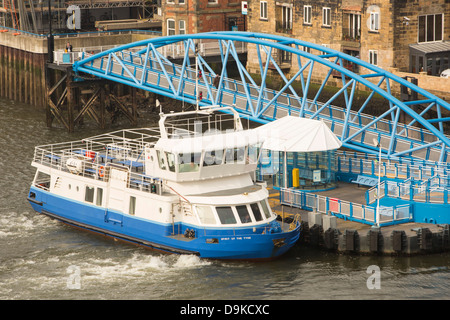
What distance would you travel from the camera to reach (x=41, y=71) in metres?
77.9

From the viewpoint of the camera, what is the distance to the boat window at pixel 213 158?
43656 millimetres

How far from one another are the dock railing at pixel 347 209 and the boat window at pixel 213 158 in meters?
5.21

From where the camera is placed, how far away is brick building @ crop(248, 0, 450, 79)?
6900cm

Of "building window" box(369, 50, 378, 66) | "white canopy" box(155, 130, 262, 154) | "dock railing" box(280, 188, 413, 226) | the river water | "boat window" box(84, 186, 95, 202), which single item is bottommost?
the river water

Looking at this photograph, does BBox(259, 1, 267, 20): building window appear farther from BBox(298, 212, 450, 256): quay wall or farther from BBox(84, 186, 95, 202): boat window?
BBox(298, 212, 450, 256): quay wall

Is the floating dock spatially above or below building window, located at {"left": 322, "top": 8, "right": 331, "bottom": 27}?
below

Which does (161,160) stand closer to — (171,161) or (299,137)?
(171,161)

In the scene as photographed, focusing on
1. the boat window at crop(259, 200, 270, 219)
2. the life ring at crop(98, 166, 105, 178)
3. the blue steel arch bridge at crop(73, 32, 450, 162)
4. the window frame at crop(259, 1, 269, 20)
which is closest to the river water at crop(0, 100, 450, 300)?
the boat window at crop(259, 200, 270, 219)

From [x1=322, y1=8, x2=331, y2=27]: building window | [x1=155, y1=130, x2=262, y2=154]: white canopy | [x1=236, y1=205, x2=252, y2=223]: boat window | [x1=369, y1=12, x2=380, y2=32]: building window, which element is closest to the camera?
[x1=236, y1=205, x2=252, y2=223]: boat window

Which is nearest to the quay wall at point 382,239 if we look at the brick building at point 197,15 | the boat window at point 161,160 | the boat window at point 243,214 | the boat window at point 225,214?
the boat window at point 243,214

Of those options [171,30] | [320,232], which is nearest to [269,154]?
[320,232]

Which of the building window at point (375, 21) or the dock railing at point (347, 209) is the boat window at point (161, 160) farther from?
the building window at point (375, 21)

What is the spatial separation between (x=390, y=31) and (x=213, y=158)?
97.3 ft

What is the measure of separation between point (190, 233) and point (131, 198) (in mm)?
4033
